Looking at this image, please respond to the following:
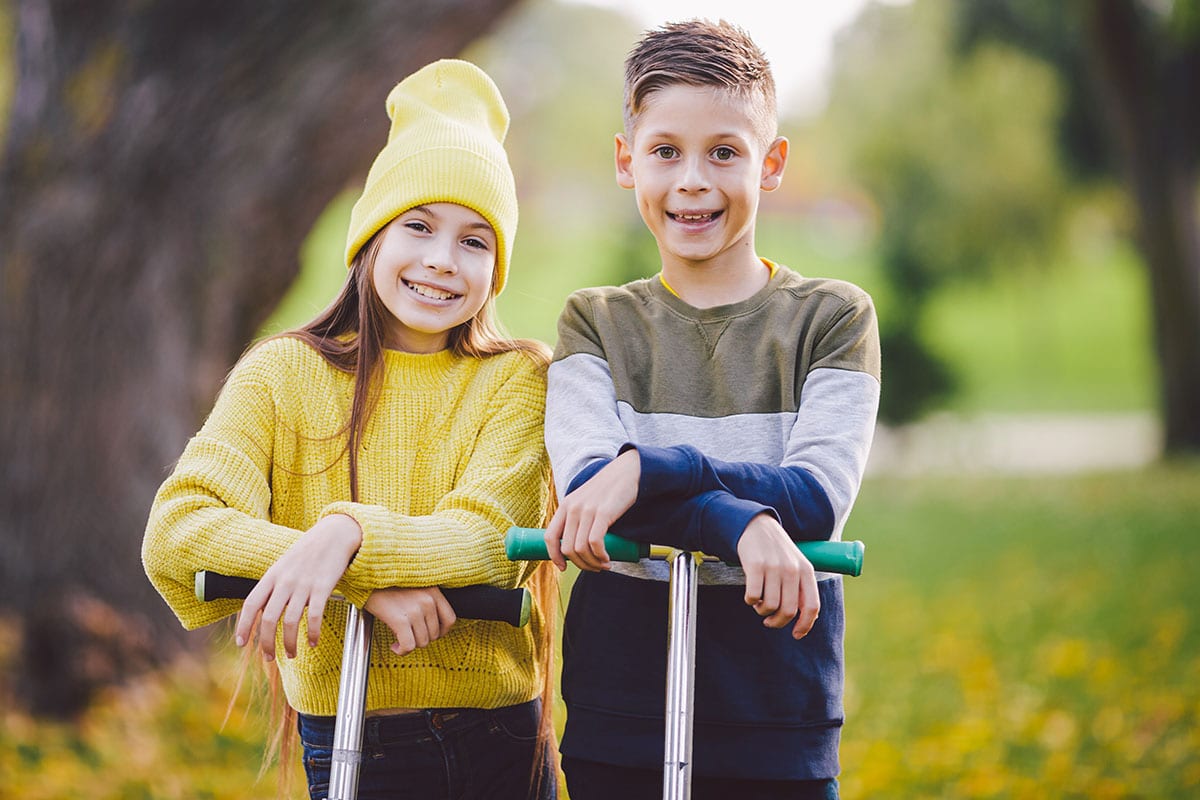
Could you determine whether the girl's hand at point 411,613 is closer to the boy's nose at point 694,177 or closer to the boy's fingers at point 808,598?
the boy's fingers at point 808,598

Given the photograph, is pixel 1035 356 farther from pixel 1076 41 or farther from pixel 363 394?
pixel 363 394

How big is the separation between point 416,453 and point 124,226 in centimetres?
347

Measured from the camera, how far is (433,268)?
2.74m

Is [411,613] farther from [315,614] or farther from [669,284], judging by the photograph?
[669,284]

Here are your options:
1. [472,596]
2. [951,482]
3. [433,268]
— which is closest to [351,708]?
[472,596]

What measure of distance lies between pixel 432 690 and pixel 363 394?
0.61 meters

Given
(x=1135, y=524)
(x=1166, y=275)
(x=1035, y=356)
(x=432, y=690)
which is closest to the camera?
(x=432, y=690)

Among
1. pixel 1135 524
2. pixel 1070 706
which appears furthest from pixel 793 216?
pixel 1070 706

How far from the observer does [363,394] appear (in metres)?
2.74

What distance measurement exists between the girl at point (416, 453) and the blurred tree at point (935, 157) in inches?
533

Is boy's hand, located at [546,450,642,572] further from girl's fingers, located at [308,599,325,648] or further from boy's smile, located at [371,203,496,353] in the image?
boy's smile, located at [371,203,496,353]

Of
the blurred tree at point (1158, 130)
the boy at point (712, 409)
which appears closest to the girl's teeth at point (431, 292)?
the boy at point (712, 409)

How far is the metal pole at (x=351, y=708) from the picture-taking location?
2303 millimetres

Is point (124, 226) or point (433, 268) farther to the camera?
point (124, 226)
